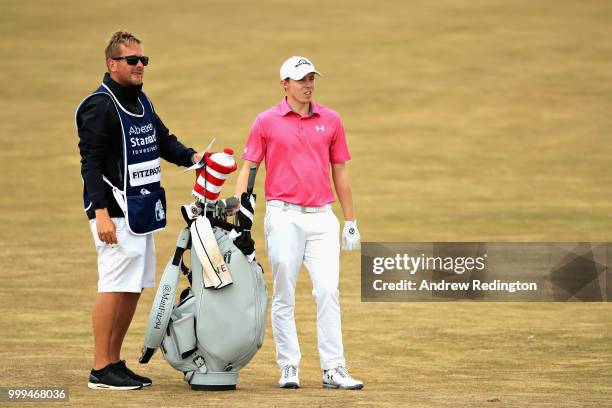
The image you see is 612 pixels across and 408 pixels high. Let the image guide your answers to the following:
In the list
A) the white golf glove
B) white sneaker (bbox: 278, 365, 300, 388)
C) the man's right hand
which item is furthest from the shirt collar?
white sneaker (bbox: 278, 365, 300, 388)

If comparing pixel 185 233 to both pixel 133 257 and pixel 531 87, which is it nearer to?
pixel 133 257

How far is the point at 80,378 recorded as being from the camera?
26.8 ft

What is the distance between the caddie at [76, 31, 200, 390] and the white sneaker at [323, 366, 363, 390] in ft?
3.66

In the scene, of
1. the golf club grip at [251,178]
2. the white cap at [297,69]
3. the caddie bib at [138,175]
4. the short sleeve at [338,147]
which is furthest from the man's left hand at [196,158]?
the short sleeve at [338,147]

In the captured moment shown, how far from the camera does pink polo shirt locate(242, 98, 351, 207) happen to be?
830 cm

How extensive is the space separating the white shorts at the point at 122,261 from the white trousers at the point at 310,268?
0.90m

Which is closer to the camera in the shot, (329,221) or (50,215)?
(329,221)

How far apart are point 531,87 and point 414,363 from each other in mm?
16359

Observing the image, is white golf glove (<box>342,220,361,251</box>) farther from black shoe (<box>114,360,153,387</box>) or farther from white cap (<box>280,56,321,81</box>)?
black shoe (<box>114,360,153,387</box>)

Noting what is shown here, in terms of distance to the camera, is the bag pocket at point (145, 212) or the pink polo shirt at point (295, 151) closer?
the bag pocket at point (145, 212)

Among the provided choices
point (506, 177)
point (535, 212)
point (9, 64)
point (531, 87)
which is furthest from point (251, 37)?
point (535, 212)

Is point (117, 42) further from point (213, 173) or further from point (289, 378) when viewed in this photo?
point (289, 378)

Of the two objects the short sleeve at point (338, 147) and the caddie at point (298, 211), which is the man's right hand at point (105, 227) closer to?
the caddie at point (298, 211)

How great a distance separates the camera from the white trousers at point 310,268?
8.30 metres
